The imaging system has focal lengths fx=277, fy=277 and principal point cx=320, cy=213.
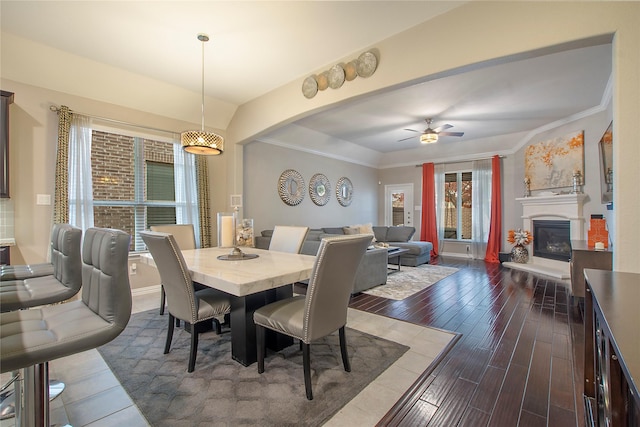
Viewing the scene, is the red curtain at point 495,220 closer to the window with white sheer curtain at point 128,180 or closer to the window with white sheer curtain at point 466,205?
the window with white sheer curtain at point 466,205

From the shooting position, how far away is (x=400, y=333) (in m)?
2.58

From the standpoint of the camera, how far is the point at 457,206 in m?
7.33

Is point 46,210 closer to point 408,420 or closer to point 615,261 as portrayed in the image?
point 408,420

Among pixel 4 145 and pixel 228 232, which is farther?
pixel 4 145

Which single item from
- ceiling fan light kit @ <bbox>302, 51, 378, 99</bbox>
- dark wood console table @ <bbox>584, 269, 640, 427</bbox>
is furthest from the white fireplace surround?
ceiling fan light kit @ <bbox>302, 51, 378, 99</bbox>

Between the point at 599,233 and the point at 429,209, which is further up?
the point at 429,209

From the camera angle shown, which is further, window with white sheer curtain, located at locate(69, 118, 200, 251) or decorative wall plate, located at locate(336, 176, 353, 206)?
decorative wall plate, located at locate(336, 176, 353, 206)

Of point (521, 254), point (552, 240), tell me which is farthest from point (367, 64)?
point (521, 254)

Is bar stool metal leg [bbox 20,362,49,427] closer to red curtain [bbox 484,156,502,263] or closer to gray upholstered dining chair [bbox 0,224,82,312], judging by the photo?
gray upholstered dining chair [bbox 0,224,82,312]

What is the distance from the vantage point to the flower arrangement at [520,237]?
5.62 metres

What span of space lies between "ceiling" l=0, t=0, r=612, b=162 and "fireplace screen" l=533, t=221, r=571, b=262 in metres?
2.01

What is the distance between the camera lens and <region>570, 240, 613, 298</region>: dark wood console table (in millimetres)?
3162

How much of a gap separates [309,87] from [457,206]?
18.6 ft

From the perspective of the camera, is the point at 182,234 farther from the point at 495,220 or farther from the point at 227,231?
the point at 495,220
